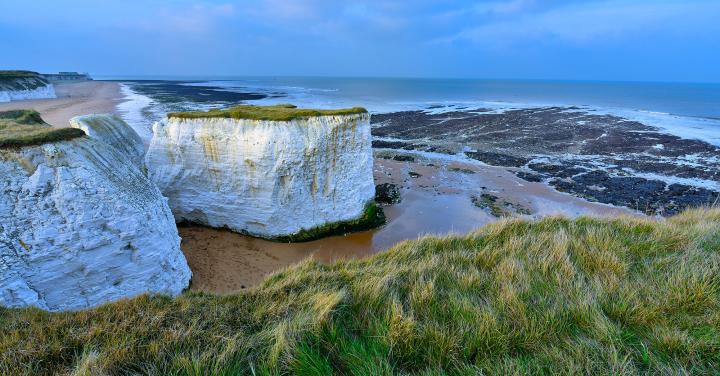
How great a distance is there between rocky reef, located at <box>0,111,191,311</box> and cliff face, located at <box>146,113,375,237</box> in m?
4.04

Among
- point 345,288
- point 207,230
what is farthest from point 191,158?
point 345,288

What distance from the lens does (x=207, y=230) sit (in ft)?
41.3

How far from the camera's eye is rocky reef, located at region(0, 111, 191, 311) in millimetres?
6289

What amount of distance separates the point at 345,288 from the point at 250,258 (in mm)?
7881

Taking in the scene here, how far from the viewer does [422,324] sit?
129 inches

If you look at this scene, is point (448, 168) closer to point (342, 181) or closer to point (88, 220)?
point (342, 181)

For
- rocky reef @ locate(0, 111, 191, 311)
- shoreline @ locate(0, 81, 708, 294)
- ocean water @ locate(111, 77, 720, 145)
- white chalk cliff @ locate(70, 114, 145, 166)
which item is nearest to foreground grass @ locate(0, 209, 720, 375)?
shoreline @ locate(0, 81, 708, 294)

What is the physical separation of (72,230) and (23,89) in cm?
6774

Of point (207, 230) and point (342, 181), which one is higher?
point (342, 181)

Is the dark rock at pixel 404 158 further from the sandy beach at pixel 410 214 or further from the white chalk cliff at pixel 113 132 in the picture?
the white chalk cliff at pixel 113 132

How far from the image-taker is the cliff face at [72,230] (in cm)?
628

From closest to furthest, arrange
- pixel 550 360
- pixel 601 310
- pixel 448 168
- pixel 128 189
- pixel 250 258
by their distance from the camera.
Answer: pixel 550 360 → pixel 601 310 → pixel 128 189 → pixel 250 258 → pixel 448 168

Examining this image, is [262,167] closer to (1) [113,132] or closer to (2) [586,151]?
(1) [113,132]

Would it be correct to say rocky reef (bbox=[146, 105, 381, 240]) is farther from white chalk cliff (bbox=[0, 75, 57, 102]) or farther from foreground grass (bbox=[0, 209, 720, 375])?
white chalk cliff (bbox=[0, 75, 57, 102])
